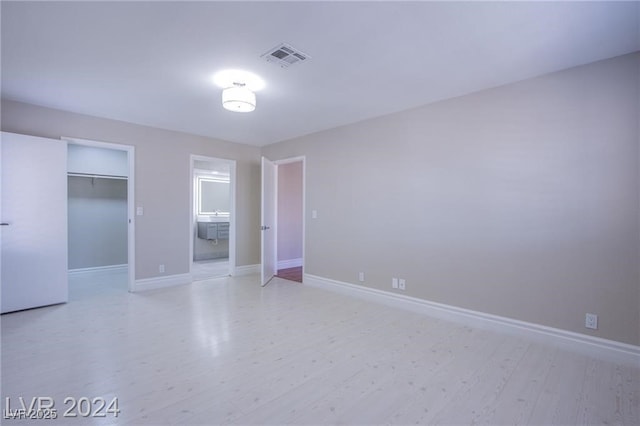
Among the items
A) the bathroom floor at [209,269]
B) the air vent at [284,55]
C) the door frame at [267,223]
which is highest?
the air vent at [284,55]

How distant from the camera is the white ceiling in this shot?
6.20 ft

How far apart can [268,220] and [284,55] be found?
3.10m

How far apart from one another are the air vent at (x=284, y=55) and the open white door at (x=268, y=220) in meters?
2.51

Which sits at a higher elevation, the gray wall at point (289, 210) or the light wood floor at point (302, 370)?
the gray wall at point (289, 210)

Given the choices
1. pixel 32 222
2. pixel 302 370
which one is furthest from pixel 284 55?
pixel 32 222

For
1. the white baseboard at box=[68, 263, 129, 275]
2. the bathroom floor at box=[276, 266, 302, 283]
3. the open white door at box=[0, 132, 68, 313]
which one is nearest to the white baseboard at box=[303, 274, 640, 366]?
the bathroom floor at box=[276, 266, 302, 283]

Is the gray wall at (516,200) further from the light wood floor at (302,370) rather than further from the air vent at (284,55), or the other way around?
the air vent at (284,55)

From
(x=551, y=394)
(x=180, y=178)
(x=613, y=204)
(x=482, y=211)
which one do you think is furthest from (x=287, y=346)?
(x=180, y=178)

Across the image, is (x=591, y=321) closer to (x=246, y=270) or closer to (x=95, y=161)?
(x=246, y=270)

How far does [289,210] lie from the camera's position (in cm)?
641

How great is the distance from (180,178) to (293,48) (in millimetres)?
3367

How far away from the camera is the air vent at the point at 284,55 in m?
2.31

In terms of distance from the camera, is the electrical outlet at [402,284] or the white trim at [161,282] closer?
the electrical outlet at [402,284]

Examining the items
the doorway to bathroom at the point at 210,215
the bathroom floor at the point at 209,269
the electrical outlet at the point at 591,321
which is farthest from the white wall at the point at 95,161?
the electrical outlet at the point at 591,321
